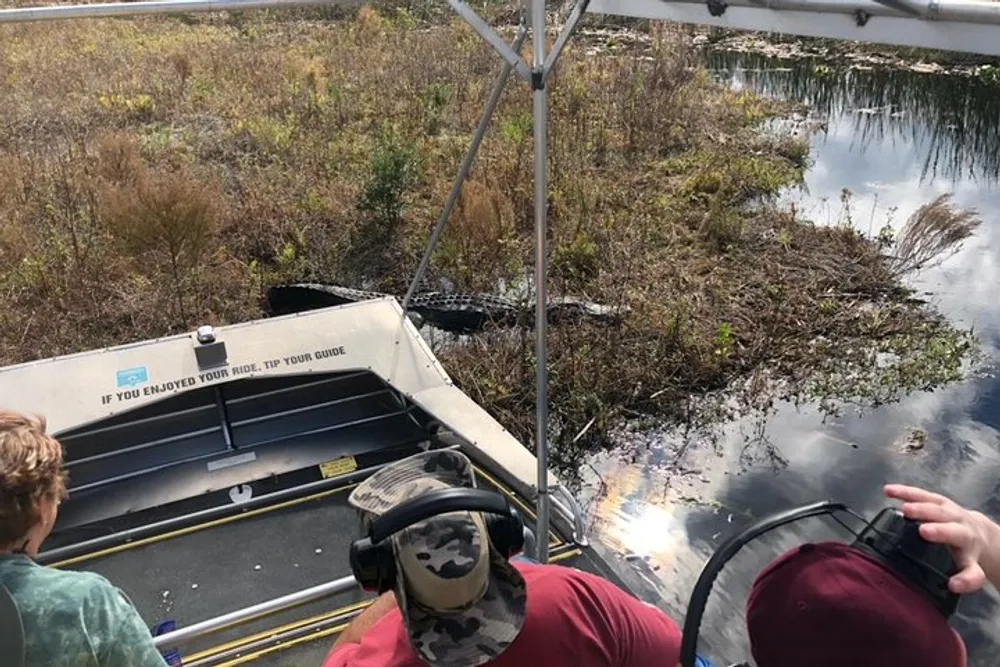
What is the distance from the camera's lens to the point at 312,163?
7332mm

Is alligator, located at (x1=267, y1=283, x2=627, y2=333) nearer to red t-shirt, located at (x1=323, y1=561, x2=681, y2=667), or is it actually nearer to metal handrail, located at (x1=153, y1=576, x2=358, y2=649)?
metal handrail, located at (x1=153, y1=576, x2=358, y2=649)

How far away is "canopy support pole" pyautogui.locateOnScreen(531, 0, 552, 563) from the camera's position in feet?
7.28

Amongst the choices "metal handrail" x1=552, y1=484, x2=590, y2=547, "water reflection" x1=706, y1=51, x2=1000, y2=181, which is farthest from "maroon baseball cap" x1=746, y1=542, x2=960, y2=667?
"water reflection" x1=706, y1=51, x2=1000, y2=181

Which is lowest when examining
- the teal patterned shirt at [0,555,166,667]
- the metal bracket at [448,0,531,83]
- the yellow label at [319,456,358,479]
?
the yellow label at [319,456,358,479]

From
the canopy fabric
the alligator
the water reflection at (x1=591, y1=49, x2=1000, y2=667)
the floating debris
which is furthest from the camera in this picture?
the alligator

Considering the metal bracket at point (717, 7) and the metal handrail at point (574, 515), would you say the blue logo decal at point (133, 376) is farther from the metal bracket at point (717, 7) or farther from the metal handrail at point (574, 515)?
the metal bracket at point (717, 7)

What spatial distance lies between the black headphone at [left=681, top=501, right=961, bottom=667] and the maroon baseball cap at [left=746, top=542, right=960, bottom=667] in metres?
0.02

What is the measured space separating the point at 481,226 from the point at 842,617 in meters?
5.22

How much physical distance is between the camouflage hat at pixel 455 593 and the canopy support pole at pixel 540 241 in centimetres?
122

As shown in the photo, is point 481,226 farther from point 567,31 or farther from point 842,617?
point 842,617

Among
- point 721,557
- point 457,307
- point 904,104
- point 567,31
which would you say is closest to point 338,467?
point 567,31

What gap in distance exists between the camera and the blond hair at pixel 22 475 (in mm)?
1449

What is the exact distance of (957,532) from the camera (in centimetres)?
92

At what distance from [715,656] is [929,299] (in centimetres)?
380
